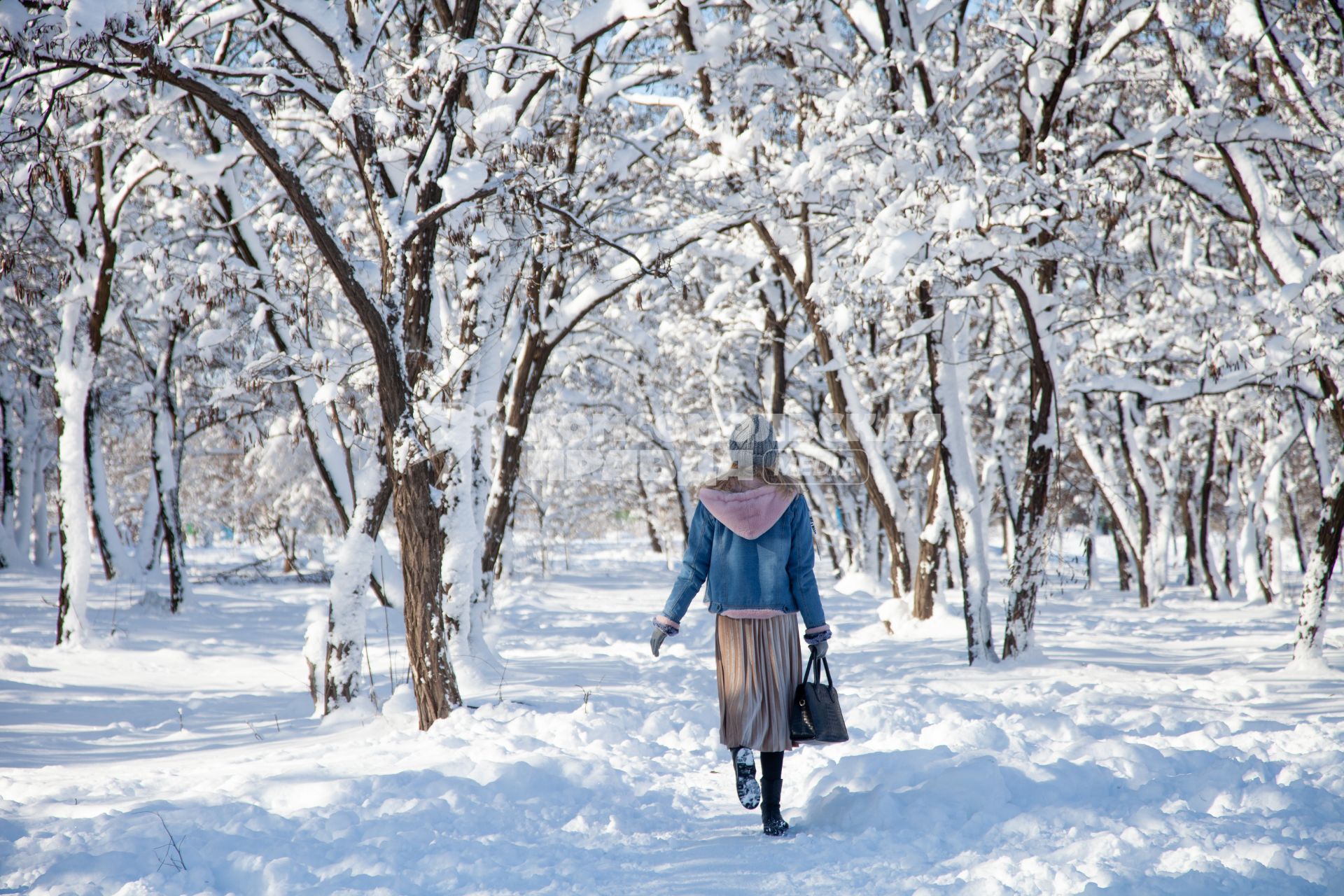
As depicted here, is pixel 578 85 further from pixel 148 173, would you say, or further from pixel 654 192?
pixel 148 173

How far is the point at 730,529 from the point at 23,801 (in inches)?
154

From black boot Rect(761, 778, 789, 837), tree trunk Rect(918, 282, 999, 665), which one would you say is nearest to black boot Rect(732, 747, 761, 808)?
black boot Rect(761, 778, 789, 837)

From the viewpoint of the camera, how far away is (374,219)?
223 inches

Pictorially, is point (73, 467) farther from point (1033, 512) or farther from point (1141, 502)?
point (1141, 502)

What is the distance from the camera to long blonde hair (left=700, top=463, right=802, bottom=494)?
415 cm

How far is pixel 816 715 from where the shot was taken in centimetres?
395

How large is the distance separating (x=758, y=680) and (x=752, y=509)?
776 mm

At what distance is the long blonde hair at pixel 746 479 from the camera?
4.15 metres

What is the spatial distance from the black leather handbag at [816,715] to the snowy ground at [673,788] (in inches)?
15.1

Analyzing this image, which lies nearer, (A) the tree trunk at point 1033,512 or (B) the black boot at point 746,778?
(B) the black boot at point 746,778

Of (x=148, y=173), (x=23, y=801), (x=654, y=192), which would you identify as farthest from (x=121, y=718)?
(x=654, y=192)

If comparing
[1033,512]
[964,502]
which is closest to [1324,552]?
[1033,512]

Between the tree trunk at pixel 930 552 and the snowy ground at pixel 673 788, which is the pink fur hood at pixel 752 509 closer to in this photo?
the snowy ground at pixel 673 788

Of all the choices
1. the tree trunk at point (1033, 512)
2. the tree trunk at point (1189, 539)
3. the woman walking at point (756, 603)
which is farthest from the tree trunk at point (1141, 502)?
the woman walking at point (756, 603)
